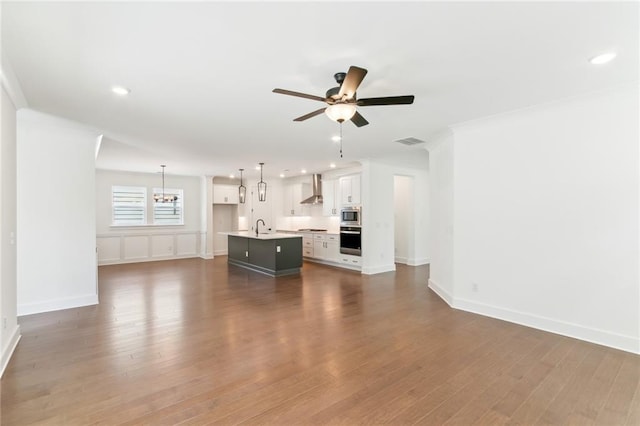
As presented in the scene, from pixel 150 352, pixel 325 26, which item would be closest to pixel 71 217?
pixel 150 352

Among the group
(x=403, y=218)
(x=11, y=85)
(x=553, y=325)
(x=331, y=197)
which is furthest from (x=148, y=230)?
(x=553, y=325)

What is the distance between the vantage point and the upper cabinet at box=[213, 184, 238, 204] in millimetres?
9895

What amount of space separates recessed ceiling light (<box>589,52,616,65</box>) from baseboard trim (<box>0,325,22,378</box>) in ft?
18.5

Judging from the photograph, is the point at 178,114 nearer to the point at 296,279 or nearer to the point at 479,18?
the point at 479,18

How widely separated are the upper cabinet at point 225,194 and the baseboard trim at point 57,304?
558 cm

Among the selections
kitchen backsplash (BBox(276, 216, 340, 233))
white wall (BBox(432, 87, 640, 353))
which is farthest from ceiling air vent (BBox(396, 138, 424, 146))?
kitchen backsplash (BBox(276, 216, 340, 233))

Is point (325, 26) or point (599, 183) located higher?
point (325, 26)

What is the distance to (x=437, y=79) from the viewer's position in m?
2.75

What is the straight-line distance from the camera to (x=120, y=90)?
9.62 ft

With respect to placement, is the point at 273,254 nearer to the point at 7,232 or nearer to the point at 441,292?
the point at 441,292

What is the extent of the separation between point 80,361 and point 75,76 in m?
2.63

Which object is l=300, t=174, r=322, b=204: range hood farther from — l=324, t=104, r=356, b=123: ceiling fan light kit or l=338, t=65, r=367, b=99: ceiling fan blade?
l=338, t=65, r=367, b=99: ceiling fan blade

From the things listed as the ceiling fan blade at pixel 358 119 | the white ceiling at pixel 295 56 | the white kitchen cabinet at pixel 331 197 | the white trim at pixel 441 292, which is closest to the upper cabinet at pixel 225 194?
the white kitchen cabinet at pixel 331 197

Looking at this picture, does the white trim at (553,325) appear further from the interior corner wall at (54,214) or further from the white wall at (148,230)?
the white wall at (148,230)
